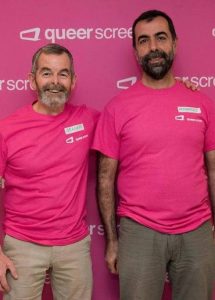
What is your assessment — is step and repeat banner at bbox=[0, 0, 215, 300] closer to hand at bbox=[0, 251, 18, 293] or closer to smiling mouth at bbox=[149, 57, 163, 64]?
smiling mouth at bbox=[149, 57, 163, 64]

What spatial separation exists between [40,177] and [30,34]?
0.73 meters

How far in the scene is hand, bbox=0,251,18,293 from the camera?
5.31 ft

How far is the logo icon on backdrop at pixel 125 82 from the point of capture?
6.69ft

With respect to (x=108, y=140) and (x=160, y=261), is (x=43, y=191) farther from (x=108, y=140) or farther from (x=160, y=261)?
(x=160, y=261)

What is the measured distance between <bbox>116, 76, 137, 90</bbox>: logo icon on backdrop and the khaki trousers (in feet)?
2.48

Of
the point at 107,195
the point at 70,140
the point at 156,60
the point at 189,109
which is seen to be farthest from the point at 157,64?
the point at 107,195

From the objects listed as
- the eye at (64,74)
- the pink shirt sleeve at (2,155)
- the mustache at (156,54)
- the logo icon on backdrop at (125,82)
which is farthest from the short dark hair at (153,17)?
the pink shirt sleeve at (2,155)

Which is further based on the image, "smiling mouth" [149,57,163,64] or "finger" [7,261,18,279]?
"smiling mouth" [149,57,163,64]

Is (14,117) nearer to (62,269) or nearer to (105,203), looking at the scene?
(105,203)

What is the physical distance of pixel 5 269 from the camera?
1.62 metres

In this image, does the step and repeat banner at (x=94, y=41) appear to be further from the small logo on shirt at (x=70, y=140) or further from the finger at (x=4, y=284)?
the finger at (x=4, y=284)

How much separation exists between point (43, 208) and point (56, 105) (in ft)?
1.36

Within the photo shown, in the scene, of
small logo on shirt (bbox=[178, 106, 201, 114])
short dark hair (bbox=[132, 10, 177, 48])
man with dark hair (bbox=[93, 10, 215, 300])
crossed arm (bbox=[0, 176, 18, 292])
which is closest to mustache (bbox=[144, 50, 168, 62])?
man with dark hair (bbox=[93, 10, 215, 300])

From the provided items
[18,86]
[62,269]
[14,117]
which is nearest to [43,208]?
[62,269]
